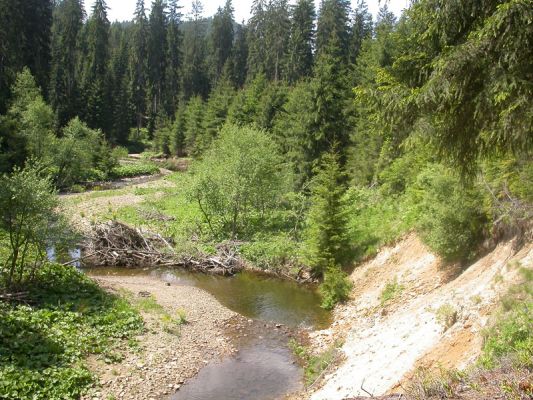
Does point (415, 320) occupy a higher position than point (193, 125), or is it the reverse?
point (193, 125)

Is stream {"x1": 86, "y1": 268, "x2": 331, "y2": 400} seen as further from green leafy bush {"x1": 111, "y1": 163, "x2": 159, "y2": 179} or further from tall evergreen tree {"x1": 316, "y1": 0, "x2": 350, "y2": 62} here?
tall evergreen tree {"x1": 316, "y1": 0, "x2": 350, "y2": 62}

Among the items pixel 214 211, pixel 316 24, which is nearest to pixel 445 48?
pixel 214 211

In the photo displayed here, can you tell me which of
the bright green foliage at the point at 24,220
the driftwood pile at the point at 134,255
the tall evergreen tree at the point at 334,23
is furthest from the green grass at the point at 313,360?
the tall evergreen tree at the point at 334,23

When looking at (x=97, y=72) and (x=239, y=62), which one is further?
(x=239, y=62)

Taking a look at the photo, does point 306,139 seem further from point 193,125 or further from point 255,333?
point 193,125

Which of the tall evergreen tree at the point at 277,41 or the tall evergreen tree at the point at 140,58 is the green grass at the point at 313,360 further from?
the tall evergreen tree at the point at 140,58

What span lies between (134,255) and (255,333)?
998cm

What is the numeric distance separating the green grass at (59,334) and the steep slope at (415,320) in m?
6.15

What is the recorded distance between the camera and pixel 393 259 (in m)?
19.9

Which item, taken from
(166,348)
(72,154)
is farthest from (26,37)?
(166,348)

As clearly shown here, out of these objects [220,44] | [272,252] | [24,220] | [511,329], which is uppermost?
[220,44]

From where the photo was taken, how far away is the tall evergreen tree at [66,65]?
2562 inches

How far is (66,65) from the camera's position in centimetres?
7525

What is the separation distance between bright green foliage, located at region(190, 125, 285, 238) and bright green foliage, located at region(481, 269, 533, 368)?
18.8 m
